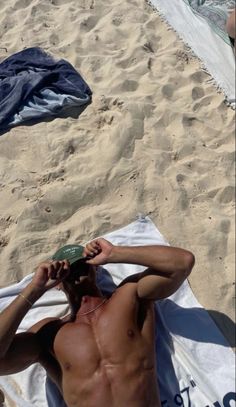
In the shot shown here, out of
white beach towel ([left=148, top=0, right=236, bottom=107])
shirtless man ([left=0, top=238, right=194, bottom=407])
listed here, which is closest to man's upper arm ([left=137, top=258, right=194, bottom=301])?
shirtless man ([left=0, top=238, right=194, bottom=407])

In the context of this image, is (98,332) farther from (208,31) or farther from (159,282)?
(208,31)

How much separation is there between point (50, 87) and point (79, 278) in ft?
6.35

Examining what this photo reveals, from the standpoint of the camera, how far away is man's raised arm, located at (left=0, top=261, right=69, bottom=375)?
3012 millimetres

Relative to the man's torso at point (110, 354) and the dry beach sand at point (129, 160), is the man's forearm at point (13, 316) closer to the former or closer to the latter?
the man's torso at point (110, 354)

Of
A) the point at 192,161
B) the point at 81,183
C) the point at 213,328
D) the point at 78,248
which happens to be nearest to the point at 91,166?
the point at 81,183

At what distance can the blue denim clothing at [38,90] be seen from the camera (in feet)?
14.4

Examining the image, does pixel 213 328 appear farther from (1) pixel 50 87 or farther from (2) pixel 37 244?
(1) pixel 50 87

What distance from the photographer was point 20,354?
3.08m

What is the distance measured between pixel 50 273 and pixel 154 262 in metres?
0.56

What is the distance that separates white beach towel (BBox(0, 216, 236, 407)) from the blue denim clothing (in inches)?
55.3

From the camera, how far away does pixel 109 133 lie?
4.25 m

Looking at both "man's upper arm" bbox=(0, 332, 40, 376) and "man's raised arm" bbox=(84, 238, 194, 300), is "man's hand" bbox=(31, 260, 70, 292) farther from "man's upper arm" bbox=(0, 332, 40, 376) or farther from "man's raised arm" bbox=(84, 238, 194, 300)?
"man's upper arm" bbox=(0, 332, 40, 376)

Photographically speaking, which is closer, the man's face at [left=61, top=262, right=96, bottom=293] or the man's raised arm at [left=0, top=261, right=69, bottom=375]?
the man's raised arm at [left=0, top=261, right=69, bottom=375]

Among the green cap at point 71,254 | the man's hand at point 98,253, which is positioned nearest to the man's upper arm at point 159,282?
the man's hand at point 98,253
